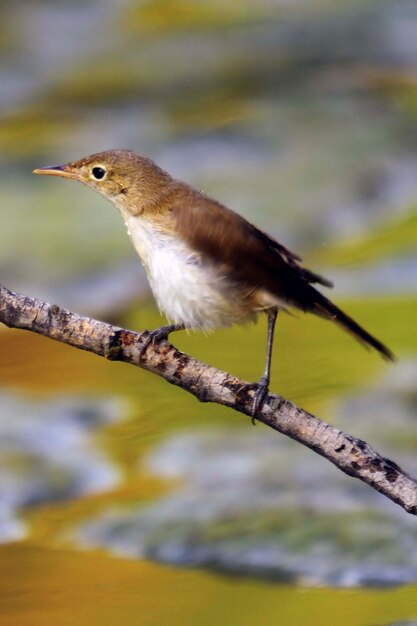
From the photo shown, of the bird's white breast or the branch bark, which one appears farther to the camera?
the bird's white breast

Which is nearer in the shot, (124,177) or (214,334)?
(124,177)

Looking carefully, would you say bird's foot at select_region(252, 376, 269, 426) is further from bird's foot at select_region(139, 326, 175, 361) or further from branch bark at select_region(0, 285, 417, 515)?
bird's foot at select_region(139, 326, 175, 361)

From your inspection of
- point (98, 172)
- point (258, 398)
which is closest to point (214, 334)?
point (98, 172)

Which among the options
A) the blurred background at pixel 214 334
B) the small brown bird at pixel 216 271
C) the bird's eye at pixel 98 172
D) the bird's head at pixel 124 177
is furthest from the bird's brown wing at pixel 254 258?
the blurred background at pixel 214 334

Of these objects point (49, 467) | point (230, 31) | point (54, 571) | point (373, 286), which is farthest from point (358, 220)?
point (54, 571)

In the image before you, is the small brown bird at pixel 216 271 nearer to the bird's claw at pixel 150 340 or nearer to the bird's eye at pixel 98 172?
the bird's claw at pixel 150 340

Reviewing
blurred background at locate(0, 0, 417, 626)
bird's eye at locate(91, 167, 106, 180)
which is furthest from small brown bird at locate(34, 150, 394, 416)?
blurred background at locate(0, 0, 417, 626)

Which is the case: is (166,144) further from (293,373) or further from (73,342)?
(73,342)

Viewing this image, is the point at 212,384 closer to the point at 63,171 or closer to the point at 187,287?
the point at 187,287
